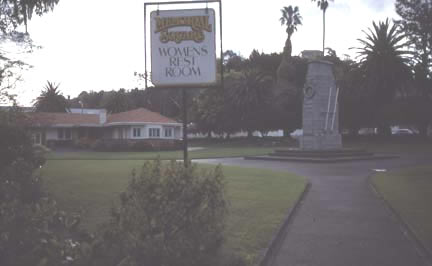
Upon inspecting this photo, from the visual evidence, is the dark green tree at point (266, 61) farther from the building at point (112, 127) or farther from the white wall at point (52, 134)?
the white wall at point (52, 134)

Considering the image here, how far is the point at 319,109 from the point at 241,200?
1984cm

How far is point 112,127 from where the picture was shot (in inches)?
2104

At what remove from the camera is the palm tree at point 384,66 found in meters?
47.0

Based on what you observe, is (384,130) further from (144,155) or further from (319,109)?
(144,155)

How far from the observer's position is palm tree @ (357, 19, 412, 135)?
47.0 m

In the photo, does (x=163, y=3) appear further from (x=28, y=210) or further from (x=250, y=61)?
(x=250, y=61)

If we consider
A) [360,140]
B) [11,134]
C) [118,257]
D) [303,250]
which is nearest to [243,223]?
[303,250]

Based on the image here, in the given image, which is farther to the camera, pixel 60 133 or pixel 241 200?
pixel 60 133

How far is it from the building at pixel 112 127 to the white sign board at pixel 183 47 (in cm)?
4252

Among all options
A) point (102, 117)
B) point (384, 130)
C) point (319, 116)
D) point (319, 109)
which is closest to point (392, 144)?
point (384, 130)

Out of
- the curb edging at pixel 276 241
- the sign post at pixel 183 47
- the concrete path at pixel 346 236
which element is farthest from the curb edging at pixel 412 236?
the sign post at pixel 183 47

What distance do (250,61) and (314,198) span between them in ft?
183

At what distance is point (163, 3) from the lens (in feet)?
21.2

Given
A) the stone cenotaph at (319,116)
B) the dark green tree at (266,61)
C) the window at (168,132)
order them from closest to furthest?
1. the stone cenotaph at (319,116)
2. the window at (168,132)
3. the dark green tree at (266,61)
